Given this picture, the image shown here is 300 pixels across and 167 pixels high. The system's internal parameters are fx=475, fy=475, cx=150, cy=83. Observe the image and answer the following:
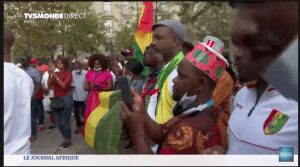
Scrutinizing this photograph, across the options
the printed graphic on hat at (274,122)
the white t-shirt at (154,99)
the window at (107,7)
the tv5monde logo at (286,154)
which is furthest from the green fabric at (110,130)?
the tv5monde logo at (286,154)

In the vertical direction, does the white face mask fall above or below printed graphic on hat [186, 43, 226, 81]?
below

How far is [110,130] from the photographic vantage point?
2.26m

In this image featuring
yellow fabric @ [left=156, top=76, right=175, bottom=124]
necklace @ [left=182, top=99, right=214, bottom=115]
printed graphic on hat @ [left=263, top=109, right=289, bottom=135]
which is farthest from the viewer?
yellow fabric @ [left=156, top=76, right=175, bottom=124]

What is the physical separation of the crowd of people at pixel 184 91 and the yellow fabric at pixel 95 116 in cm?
3

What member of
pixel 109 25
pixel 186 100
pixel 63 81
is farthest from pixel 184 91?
pixel 63 81

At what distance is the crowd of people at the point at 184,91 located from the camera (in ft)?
6.73

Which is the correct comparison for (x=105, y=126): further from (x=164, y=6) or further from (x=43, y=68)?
(x=164, y=6)

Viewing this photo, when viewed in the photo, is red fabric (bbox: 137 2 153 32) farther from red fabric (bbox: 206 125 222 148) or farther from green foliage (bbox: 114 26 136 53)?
red fabric (bbox: 206 125 222 148)

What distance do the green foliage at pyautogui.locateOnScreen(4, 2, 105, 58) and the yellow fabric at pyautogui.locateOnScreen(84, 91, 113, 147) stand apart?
25 centimetres

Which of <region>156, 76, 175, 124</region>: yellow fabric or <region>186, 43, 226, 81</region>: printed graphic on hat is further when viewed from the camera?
<region>156, 76, 175, 124</region>: yellow fabric

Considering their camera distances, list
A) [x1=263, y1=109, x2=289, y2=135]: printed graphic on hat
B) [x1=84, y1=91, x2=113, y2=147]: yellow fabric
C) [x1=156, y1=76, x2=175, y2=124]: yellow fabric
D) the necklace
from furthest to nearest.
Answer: [x1=156, y1=76, x2=175, y2=124]: yellow fabric, [x1=84, y1=91, x2=113, y2=147]: yellow fabric, the necklace, [x1=263, y1=109, x2=289, y2=135]: printed graphic on hat

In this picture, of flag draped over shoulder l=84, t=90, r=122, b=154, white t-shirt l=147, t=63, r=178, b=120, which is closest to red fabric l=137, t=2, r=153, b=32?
white t-shirt l=147, t=63, r=178, b=120

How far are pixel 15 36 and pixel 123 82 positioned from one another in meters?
0.58

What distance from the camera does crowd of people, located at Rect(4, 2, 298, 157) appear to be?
2053mm
